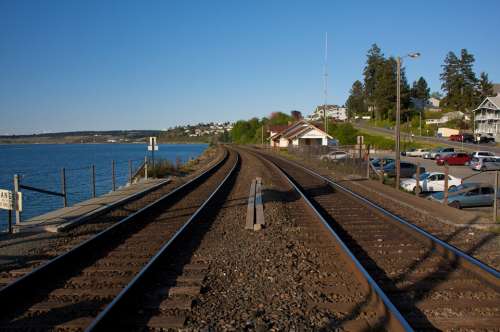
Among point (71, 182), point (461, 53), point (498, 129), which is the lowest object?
point (71, 182)

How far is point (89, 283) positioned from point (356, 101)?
177963 millimetres

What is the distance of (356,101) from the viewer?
179000 mm

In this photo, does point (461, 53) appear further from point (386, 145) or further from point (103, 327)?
point (103, 327)

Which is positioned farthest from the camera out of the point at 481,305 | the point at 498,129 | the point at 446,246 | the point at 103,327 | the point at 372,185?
the point at 498,129

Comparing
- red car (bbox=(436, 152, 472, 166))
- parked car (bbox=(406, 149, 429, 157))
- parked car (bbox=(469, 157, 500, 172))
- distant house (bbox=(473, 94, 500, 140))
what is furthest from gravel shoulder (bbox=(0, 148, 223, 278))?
distant house (bbox=(473, 94, 500, 140))

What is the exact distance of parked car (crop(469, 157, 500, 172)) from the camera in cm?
4569

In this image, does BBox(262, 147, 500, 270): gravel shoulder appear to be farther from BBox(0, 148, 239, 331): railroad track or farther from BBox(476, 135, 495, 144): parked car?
BBox(476, 135, 495, 144): parked car

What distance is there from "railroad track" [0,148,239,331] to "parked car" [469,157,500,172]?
134 feet

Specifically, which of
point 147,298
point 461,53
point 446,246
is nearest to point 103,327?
point 147,298

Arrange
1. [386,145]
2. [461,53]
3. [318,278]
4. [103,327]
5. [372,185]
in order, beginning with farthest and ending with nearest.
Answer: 1. [461,53]
2. [386,145]
3. [372,185]
4. [318,278]
5. [103,327]

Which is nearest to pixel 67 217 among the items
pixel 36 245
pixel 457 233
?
pixel 36 245

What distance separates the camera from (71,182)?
4225cm

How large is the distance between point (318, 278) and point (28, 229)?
25.5 feet

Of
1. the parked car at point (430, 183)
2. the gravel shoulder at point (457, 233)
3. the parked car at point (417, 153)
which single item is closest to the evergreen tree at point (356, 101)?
the parked car at point (417, 153)
